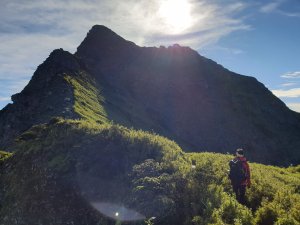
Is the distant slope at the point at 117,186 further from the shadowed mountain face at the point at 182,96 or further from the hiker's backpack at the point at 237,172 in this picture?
the shadowed mountain face at the point at 182,96

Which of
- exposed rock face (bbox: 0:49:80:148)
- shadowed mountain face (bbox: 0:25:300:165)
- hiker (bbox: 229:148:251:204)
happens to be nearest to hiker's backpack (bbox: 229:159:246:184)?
hiker (bbox: 229:148:251:204)

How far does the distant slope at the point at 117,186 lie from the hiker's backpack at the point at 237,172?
2.08 feet

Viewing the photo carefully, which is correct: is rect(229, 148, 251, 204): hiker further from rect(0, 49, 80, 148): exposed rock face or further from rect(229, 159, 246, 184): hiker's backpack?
rect(0, 49, 80, 148): exposed rock face

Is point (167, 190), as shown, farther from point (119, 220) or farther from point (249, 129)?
point (249, 129)

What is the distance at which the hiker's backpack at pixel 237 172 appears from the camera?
20547 mm

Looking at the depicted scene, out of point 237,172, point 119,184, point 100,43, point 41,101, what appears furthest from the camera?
point 100,43

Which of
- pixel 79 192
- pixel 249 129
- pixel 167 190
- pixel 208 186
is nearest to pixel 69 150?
pixel 79 192

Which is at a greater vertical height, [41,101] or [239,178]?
[41,101]

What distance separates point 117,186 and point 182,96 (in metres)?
137

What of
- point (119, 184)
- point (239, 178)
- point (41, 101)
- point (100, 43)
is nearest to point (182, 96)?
point (100, 43)

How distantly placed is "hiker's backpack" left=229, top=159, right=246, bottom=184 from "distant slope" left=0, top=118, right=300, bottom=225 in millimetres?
634

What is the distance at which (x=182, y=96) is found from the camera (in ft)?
512

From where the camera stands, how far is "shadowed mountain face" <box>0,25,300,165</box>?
421 ft

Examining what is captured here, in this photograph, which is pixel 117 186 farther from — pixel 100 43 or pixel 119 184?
pixel 100 43
